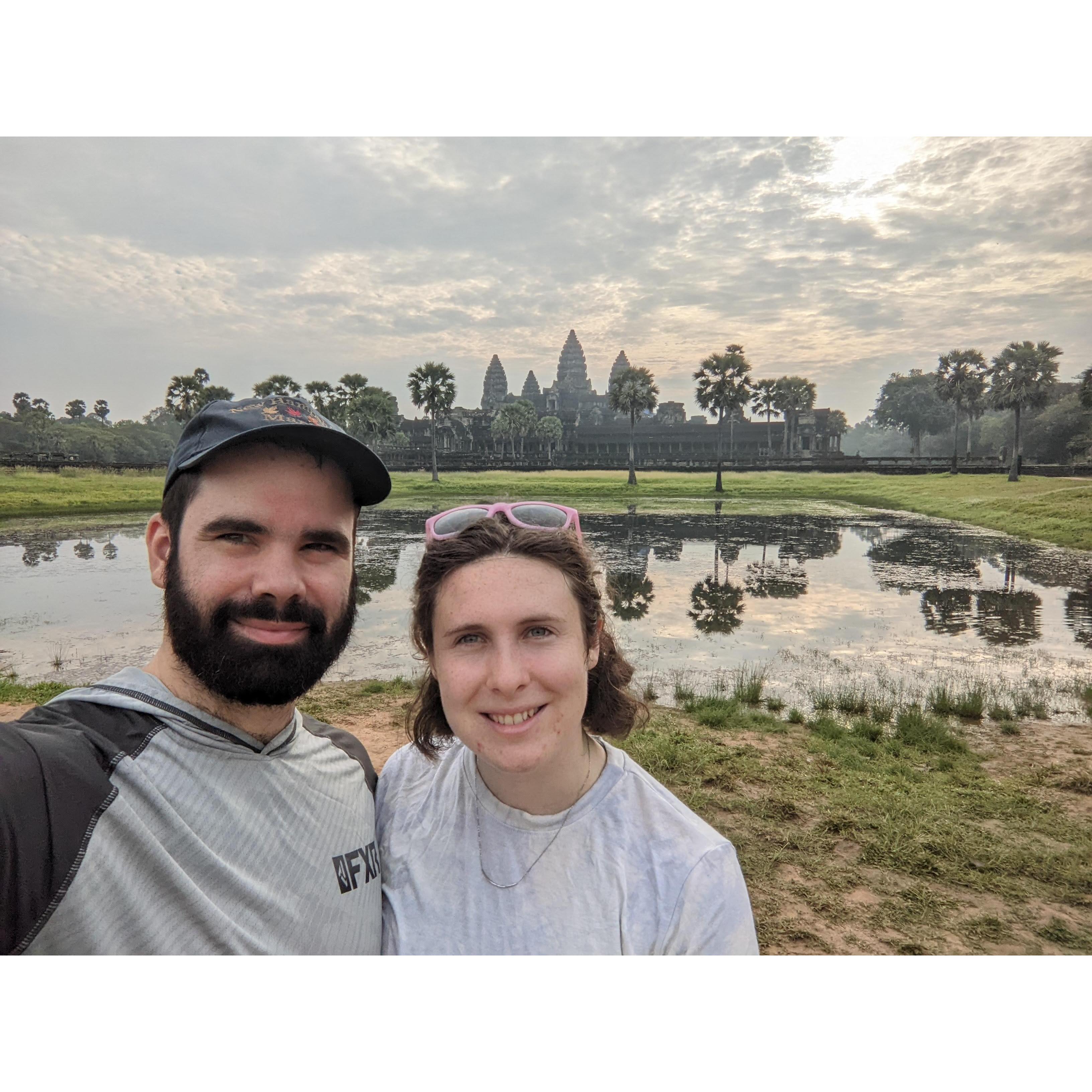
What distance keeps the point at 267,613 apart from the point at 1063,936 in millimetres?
3879

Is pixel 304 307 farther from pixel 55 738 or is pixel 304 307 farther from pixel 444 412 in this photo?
pixel 55 738

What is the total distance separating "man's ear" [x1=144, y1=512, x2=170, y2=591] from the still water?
3057mm

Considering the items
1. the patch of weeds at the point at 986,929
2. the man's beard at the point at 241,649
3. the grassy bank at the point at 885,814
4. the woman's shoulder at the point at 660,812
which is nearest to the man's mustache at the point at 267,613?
the man's beard at the point at 241,649

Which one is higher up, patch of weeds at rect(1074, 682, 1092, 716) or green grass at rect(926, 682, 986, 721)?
patch of weeds at rect(1074, 682, 1092, 716)

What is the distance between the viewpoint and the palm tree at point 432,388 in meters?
5.11

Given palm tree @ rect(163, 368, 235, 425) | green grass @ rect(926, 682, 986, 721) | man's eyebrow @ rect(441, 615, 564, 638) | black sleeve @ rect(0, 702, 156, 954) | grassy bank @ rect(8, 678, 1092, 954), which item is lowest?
grassy bank @ rect(8, 678, 1092, 954)

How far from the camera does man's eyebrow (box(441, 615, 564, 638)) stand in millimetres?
1403

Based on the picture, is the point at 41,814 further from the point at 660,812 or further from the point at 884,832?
the point at 884,832

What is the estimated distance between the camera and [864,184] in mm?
3701

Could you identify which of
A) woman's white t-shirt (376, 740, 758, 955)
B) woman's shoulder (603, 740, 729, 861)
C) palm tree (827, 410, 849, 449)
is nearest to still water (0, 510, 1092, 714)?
palm tree (827, 410, 849, 449)

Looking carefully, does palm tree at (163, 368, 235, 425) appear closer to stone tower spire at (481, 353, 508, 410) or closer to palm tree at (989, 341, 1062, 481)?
stone tower spire at (481, 353, 508, 410)

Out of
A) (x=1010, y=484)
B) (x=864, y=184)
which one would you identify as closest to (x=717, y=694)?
(x=1010, y=484)

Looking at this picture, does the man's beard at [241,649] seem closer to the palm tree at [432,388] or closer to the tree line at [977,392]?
the palm tree at [432,388]
